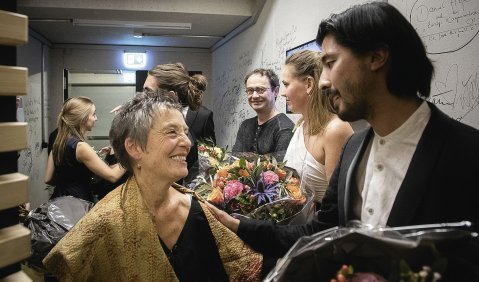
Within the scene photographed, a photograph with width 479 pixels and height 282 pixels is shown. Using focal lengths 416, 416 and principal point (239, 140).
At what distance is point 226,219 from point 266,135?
4.90 feet

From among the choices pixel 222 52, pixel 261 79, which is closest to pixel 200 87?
pixel 261 79

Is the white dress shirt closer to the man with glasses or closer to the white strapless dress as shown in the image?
the white strapless dress

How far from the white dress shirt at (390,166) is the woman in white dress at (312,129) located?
681mm

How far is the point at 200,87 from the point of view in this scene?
2.90 m

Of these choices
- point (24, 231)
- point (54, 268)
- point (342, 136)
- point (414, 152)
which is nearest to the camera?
point (24, 231)

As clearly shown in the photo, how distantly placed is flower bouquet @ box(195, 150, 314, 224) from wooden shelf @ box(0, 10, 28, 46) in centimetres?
112

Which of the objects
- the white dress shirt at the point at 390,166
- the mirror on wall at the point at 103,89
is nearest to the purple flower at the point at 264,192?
the white dress shirt at the point at 390,166

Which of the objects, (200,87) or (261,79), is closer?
(200,87)

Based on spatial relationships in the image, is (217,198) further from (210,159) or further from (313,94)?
(313,94)

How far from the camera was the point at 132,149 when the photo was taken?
1.63 meters

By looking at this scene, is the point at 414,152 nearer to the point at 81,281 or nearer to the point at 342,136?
the point at 342,136

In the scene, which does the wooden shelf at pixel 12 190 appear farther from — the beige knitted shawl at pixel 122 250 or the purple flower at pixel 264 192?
the purple flower at pixel 264 192

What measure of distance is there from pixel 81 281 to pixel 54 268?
3.8 inches
